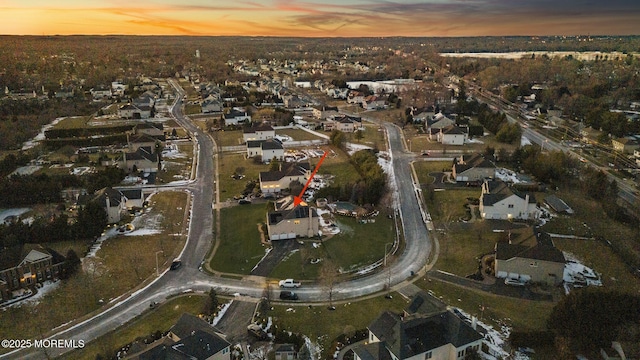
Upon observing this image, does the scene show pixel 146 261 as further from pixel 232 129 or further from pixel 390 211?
pixel 232 129

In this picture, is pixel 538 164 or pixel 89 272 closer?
pixel 89 272

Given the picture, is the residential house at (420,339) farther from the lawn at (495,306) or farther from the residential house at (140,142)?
the residential house at (140,142)

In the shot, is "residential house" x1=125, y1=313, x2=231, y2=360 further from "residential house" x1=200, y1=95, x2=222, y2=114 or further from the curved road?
"residential house" x1=200, y1=95, x2=222, y2=114

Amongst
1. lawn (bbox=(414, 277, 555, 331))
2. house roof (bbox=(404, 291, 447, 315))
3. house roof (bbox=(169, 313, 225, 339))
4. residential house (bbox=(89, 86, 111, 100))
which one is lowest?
lawn (bbox=(414, 277, 555, 331))

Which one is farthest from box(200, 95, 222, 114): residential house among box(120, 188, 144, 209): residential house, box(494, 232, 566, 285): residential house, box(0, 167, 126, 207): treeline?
box(494, 232, 566, 285): residential house

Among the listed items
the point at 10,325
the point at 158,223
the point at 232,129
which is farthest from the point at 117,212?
the point at 232,129

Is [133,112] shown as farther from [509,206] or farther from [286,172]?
[509,206]

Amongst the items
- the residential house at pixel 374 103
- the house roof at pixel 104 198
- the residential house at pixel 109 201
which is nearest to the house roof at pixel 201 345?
the residential house at pixel 109 201
